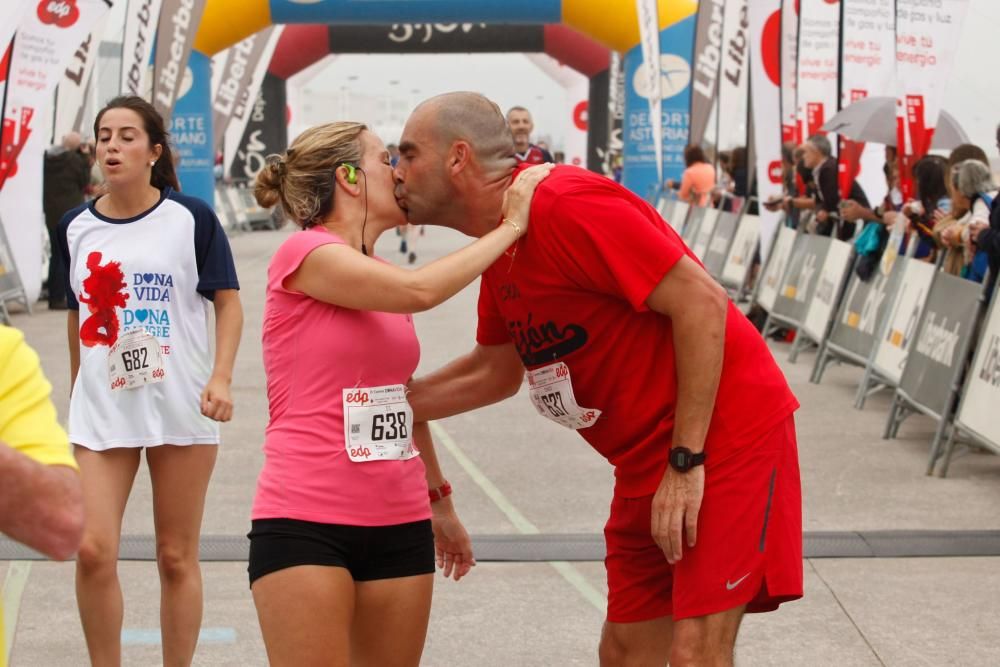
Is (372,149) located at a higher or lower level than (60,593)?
higher

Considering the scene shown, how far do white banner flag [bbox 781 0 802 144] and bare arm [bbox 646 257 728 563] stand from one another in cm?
1278

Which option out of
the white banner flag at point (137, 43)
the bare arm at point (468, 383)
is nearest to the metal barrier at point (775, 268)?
the white banner flag at point (137, 43)

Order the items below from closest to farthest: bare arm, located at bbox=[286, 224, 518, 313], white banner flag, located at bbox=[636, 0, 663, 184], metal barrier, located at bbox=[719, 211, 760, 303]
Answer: bare arm, located at bbox=[286, 224, 518, 313], metal barrier, located at bbox=[719, 211, 760, 303], white banner flag, located at bbox=[636, 0, 663, 184]

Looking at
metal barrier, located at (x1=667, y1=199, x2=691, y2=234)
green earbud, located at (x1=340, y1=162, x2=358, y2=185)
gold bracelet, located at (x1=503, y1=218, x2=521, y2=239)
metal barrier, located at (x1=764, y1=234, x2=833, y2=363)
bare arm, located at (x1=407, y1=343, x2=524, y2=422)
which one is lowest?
metal barrier, located at (x1=667, y1=199, x2=691, y2=234)

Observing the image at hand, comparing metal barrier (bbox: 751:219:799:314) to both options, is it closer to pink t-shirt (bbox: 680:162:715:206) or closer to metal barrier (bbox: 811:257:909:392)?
metal barrier (bbox: 811:257:909:392)

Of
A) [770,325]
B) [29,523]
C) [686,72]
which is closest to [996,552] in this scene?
[29,523]

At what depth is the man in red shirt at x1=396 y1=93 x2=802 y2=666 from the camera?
2912 mm

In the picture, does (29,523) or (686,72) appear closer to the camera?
(29,523)

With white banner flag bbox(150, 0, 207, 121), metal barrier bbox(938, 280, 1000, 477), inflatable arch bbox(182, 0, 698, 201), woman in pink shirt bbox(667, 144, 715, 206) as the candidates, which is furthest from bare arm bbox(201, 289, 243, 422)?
inflatable arch bbox(182, 0, 698, 201)

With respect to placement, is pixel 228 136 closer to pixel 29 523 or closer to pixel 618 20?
pixel 618 20

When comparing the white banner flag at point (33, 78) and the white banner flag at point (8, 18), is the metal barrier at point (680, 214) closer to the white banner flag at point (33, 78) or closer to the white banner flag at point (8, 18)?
the white banner flag at point (33, 78)

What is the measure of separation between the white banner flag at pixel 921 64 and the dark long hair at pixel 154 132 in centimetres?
788

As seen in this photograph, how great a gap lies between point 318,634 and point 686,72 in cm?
2120

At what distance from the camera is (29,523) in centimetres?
164
